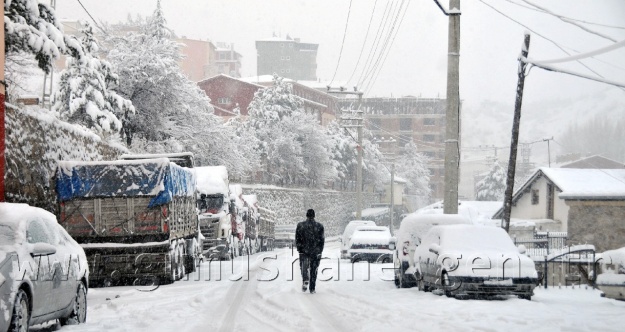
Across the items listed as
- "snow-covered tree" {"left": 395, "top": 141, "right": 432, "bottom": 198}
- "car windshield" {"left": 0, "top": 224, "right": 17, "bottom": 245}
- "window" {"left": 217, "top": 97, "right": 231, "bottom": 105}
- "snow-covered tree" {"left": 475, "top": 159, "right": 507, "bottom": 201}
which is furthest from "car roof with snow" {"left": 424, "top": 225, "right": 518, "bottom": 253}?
"snow-covered tree" {"left": 395, "top": 141, "right": 432, "bottom": 198}

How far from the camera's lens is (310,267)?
55.6ft

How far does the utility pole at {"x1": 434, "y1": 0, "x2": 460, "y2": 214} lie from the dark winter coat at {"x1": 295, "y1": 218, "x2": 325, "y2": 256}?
421 centimetres

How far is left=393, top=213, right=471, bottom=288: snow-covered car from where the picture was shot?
61.0ft

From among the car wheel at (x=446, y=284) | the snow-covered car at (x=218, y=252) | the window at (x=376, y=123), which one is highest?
the window at (x=376, y=123)

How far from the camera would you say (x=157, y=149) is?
4800 centimetres

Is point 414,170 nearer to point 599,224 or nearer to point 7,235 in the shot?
point 599,224

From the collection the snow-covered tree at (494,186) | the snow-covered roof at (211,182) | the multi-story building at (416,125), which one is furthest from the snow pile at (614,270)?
the multi-story building at (416,125)

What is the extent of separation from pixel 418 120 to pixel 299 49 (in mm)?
31207

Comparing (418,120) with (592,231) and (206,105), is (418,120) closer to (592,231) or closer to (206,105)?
(206,105)

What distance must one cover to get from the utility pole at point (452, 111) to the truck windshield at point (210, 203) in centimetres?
1450

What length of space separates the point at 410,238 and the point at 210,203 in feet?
49.6

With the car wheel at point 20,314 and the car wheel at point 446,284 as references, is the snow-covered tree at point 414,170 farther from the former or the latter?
the car wheel at point 20,314

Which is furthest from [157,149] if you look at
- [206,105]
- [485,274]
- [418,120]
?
[418,120]

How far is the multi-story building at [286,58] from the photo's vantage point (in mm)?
146000
